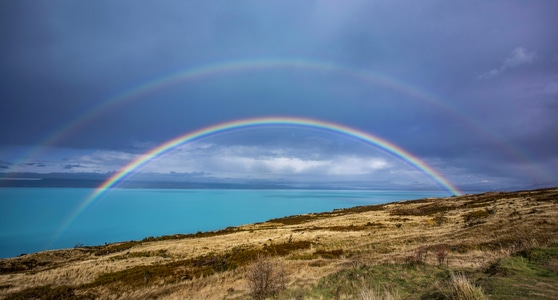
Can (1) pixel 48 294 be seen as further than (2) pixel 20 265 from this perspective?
No

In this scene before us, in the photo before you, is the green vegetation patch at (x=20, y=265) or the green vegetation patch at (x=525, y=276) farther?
the green vegetation patch at (x=20, y=265)

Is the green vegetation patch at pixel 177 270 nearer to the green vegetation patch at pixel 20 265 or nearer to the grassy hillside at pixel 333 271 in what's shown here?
the grassy hillside at pixel 333 271

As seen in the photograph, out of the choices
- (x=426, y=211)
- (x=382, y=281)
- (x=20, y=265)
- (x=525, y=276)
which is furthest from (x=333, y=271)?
(x=426, y=211)

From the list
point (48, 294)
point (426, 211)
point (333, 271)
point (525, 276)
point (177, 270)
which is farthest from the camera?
point (426, 211)

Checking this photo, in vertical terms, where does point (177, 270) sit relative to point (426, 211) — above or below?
below

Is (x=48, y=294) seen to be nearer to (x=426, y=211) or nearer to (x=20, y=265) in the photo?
(x=20, y=265)

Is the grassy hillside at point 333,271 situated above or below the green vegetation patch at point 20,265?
above

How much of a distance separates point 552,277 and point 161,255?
98.9 feet

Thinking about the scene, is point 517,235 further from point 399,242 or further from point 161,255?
point 161,255

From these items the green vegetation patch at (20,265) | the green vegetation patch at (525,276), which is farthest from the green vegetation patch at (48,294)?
the green vegetation patch at (525,276)

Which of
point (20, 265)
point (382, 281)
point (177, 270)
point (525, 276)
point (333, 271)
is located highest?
point (525, 276)

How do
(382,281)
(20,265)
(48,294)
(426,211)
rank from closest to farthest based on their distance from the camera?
1. (382,281)
2. (48,294)
3. (20,265)
4. (426,211)

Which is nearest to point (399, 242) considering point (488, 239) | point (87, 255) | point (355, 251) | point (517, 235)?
point (355, 251)

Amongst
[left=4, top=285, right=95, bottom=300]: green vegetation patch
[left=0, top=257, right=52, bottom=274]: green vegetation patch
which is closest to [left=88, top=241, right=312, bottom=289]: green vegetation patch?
[left=4, top=285, right=95, bottom=300]: green vegetation patch
